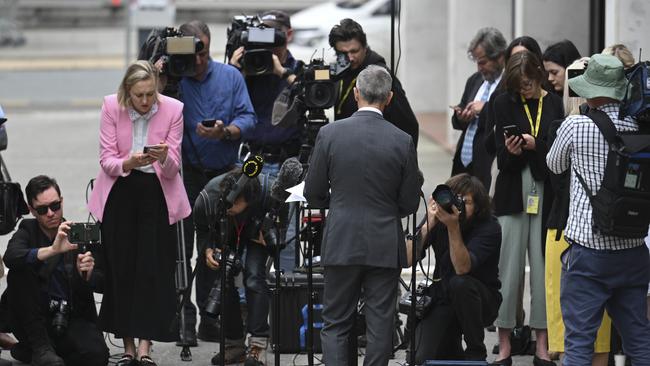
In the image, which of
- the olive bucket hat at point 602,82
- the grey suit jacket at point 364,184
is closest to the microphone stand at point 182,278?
the grey suit jacket at point 364,184

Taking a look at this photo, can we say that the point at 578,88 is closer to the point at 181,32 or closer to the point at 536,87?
the point at 536,87

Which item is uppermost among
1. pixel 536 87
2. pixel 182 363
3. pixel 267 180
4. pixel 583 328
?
pixel 536 87

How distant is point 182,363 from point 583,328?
8.90 feet

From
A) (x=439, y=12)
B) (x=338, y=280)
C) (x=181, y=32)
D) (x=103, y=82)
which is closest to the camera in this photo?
(x=338, y=280)

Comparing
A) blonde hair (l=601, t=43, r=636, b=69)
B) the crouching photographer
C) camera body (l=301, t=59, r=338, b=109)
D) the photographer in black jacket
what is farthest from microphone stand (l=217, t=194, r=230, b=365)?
blonde hair (l=601, t=43, r=636, b=69)

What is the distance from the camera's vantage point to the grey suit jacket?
6.91 meters

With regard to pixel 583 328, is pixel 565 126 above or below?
above

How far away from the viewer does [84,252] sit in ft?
25.7

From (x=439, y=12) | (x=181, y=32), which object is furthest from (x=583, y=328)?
(x=439, y=12)

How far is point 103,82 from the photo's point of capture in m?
24.9

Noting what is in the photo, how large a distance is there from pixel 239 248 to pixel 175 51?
53.9 inches

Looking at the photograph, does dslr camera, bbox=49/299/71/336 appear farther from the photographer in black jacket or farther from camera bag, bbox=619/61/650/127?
camera bag, bbox=619/61/650/127

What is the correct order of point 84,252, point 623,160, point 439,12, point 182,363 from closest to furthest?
point 623,160, point 84,252, point 182,363, point 439,12

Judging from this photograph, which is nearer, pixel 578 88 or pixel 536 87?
pixel 578 88
